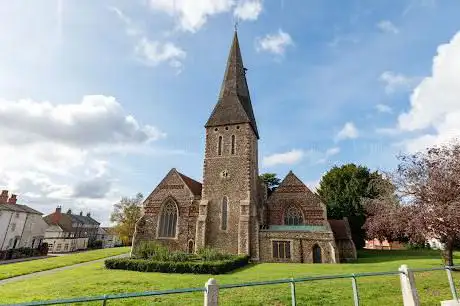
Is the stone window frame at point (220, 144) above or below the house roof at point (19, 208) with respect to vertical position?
above

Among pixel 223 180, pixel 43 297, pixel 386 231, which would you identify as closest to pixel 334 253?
pixel 386 231

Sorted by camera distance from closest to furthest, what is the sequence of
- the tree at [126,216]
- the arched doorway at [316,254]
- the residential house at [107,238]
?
the arched doorway at [316,254] → the tree at [126,216] → the residential house at [107,238]

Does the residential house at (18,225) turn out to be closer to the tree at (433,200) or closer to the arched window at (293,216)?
the arched window at (293,216)

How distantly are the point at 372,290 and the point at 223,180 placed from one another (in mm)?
20127

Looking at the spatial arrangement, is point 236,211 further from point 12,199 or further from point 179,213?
point 12,199

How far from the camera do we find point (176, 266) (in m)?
19.6

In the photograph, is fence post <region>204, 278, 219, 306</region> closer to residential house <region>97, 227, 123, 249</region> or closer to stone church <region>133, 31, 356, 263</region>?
stone church <region>133, 31, 356, 263</region>

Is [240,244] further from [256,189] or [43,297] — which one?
[43,297]

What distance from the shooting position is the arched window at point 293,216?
3027 cm

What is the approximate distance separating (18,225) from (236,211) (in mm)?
35338

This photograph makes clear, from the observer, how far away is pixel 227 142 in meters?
32.1

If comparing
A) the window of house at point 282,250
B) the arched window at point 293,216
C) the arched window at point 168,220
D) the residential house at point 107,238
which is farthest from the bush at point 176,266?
the residential house at point 107,238

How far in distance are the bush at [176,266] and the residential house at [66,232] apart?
1675 inches

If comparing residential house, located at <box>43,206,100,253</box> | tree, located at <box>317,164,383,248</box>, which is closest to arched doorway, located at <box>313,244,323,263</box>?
tree, located at <box>317,164,383,248</box>
